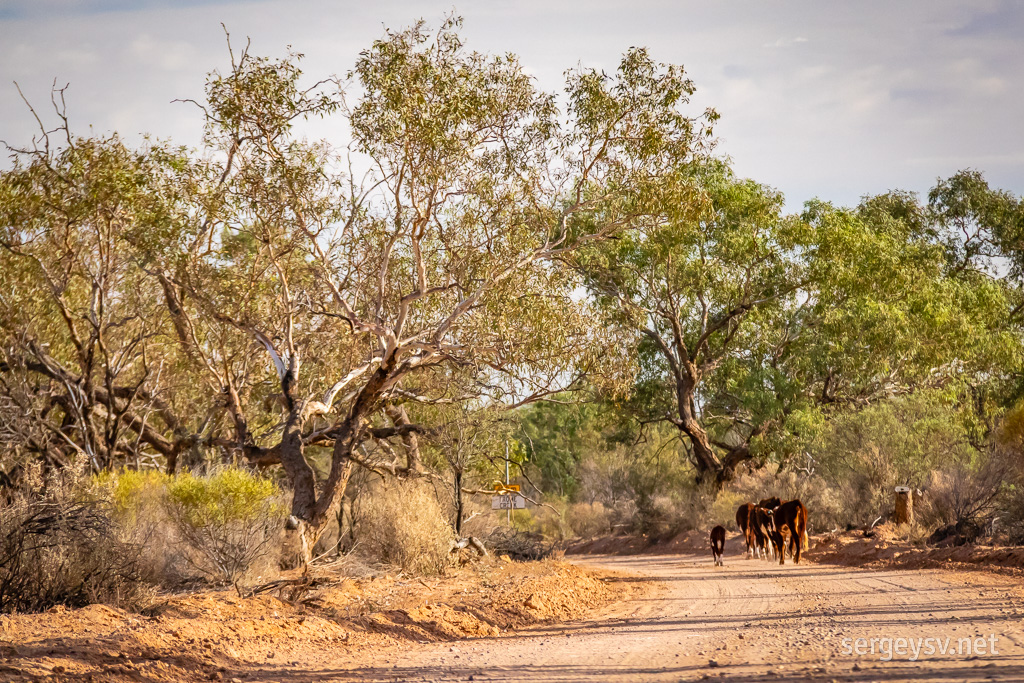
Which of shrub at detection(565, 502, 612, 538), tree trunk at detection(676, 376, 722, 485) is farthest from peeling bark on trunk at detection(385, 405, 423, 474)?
shrub at detection(565, 502, 612, 538)

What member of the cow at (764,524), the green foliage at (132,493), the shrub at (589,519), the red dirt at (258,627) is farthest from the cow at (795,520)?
the shrub at (589,519)

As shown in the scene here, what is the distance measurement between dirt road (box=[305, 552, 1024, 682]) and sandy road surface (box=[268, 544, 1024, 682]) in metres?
0.01

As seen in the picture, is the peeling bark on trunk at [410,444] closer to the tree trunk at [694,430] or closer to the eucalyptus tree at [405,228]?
the eucalyptus tree at [405,228]

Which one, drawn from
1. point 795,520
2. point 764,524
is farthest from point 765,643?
point 764,524

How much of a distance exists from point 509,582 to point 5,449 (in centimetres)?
1012

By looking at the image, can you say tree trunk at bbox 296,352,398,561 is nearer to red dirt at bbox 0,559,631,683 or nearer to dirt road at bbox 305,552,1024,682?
red dirt at bbox 0,559,631,683

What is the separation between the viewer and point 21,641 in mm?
6684

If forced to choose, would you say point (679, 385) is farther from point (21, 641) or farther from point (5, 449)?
point (21, 641)

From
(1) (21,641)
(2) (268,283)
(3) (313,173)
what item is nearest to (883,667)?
(1) (21,641)

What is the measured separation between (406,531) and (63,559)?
5.93 meters

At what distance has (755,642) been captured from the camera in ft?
22.6

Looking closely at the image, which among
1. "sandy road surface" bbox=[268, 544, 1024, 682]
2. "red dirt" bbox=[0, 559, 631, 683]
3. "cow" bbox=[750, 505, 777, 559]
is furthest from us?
"cow" bbox=[750, 505, 777, 559]

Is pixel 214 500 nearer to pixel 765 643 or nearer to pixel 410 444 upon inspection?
pixel 410 444

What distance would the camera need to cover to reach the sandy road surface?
18.4 ft
